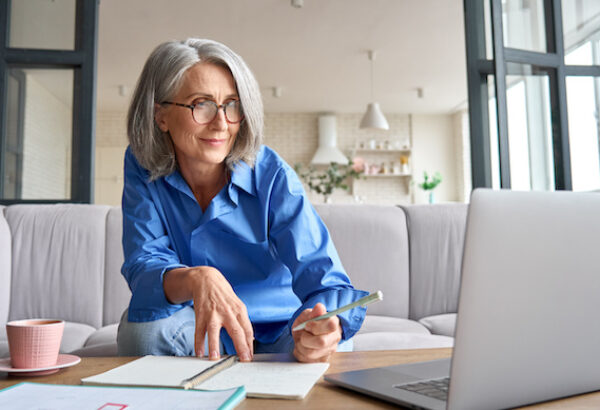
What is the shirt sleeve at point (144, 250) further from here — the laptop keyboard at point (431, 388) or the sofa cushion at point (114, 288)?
the sofa cushion at point (114, 288)

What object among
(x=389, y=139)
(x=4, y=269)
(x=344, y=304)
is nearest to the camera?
(x=344, y=304)

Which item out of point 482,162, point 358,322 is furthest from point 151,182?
point 482,162

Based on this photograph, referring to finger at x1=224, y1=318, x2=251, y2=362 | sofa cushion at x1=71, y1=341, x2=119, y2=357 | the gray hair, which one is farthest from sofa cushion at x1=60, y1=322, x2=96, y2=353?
finger at x1=224, y1=318, x2=251, y2=362

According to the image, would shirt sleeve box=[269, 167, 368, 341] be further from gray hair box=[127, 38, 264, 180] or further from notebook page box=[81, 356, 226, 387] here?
notebook page box=[81, 356, 226, 387]

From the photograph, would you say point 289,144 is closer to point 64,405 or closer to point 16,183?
point 16,183

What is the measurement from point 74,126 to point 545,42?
2.84m

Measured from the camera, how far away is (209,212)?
3.94 ft

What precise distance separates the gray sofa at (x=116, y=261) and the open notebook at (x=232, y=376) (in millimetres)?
1266

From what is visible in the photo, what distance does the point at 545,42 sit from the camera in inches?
125

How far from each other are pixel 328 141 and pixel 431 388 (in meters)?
8.76

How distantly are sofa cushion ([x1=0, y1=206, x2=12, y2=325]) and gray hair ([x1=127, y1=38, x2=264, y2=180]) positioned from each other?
1163 mm

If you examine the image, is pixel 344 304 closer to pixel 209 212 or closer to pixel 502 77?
pixel 209 212

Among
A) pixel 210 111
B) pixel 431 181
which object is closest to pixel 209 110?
pixel 210 111

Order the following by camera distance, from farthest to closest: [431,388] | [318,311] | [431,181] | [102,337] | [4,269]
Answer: [431,181] → [4,269] → [102,337] → [318,311] → [431,388]
